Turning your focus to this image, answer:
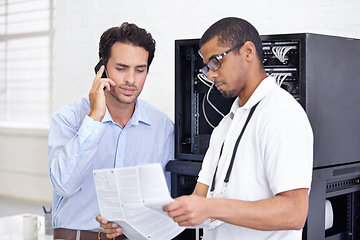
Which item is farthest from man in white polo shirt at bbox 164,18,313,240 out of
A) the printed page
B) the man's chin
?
the man's chin

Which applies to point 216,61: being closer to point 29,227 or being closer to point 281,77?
point 281,77

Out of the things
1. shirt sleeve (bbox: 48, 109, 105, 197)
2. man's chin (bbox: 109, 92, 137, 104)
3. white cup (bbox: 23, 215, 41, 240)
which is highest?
man's chin (bbox: 109, 92, 137, 104)

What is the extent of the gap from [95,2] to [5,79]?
7.30 feet

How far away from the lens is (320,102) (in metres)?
1.51

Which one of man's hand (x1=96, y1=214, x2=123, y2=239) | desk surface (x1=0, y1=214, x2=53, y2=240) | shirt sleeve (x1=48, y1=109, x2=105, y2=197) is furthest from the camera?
desk surface (x1=0, y1=214, x2=53, y2=240)

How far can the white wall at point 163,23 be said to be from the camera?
2127 mm

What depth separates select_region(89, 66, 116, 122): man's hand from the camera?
1746 mm

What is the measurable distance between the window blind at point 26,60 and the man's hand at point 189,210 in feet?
11.4

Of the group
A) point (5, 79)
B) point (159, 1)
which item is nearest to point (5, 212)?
point (5, 79)

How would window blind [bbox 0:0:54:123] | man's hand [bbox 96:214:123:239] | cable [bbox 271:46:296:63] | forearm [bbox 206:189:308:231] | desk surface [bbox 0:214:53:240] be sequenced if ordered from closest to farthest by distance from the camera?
forearm [bbox 206:189:308:231] < man's hand [bbox 96:214:123:239] < cable [bbox 271:46:296:63] < desk surface [bbox 0:214:53:240] < window blind [bbox 0:0:54:123]

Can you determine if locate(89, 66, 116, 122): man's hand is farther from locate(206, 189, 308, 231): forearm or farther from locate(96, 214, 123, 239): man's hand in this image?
locate(206, 189, 308, 231): forearm

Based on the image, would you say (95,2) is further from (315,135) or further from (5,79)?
(5,79)

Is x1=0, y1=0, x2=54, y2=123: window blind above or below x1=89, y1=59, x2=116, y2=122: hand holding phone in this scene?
above

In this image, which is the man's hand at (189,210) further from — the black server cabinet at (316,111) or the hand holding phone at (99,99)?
the hand holding phone at (99,99)
